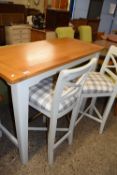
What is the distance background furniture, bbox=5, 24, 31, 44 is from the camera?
3.95 m

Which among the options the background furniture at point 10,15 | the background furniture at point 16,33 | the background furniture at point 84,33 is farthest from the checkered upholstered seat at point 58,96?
the background furniture at point 10,15

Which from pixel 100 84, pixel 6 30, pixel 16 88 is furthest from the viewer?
pixel 6 30

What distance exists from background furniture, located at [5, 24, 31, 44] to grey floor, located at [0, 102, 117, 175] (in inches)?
111

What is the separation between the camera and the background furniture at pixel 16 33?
3954 millimetres

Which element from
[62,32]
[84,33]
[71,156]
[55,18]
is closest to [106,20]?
[84,33]

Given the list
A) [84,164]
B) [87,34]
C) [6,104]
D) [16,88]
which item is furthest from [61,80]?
[87,34]

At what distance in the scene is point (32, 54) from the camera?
1.30 meters

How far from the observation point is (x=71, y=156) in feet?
4.91

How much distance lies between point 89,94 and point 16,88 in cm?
79

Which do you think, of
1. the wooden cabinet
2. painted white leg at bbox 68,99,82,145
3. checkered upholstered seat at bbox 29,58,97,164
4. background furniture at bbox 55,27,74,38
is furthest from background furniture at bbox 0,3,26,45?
painted white leg at bbox 68,99,82,145

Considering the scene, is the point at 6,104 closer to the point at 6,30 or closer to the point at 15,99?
the point at 15,99

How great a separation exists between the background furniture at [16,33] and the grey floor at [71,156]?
2.82 metres

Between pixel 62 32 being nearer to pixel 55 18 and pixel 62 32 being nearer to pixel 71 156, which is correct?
pixel 55 18

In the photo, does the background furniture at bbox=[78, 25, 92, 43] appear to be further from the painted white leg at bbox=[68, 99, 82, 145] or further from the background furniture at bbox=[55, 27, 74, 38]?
the painted white leg at bbox=[68, 99, 82, 145]
